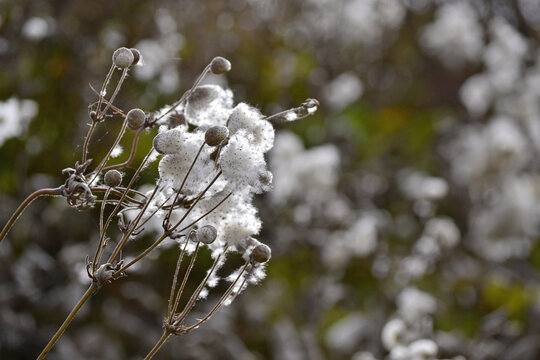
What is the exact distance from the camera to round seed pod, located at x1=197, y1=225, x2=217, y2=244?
723 millimetres

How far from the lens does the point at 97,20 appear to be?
126 inches

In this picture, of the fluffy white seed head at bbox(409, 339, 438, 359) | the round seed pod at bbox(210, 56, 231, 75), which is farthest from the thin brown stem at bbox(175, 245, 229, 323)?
the fluffy white seed head at bbox(409, 339, 438, 359)

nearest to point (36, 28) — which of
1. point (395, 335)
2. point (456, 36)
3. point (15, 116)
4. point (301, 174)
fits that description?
point (15, 116)

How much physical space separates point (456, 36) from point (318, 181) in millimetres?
2103

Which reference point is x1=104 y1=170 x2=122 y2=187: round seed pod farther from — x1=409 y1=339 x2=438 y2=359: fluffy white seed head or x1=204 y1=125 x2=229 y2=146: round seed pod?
x1=409 y1=339 x2=438 y2=359: fluffy white seed head

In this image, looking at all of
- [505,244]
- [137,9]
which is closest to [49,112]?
[137,9]

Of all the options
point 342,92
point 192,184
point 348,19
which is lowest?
point 192,184

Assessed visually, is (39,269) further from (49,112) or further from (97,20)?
(97,20)

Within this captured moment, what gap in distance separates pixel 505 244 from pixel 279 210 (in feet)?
4.44

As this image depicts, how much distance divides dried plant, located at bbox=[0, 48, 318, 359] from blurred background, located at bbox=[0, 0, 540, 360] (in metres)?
0.77

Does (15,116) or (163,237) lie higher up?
(15,116)

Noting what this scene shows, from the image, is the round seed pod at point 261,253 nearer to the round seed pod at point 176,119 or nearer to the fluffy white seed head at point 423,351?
the round seed pod at point 176,119

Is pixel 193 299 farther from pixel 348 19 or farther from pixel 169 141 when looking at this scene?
pixel 348 19

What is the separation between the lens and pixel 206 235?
2.37ft
